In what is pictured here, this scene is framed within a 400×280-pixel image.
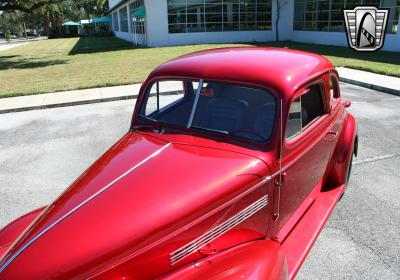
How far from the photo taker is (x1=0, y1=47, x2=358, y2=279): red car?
7.06 ft

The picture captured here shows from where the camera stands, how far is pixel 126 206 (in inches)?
91.0

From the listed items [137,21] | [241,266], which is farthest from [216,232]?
[137,21]

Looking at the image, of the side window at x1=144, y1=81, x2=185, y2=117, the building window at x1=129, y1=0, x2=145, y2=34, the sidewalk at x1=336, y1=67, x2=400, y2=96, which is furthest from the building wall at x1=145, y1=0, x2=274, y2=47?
the side window at x1=144, y1=81, x2=185, y2=117

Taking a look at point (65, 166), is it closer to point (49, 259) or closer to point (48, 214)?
point (48, 214)

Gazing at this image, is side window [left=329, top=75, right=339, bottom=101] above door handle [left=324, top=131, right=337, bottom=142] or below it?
above

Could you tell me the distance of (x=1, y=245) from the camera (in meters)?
2.79

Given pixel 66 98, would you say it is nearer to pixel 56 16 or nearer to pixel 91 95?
pixel 91 95

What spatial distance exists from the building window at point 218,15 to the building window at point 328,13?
2773mm

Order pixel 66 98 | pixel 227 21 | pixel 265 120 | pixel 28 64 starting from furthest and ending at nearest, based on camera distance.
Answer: pixel 227 21 < pixel 28 64 < pixel 66 98 < pixel 265 120

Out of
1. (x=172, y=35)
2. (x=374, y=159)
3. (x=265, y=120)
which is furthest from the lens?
(x=172, y=35)

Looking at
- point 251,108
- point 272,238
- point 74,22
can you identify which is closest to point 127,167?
point 251,108

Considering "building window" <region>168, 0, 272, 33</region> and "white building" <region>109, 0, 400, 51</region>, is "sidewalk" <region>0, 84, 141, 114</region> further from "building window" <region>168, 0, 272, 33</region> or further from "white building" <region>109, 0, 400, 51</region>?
"building window" <region>168, 0, 272, 33</region>

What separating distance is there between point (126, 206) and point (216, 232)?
650 mm

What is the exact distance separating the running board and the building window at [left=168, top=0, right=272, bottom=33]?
25431mm
